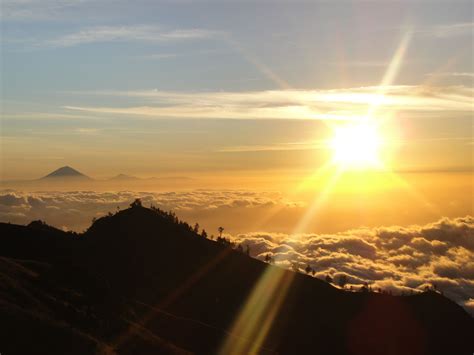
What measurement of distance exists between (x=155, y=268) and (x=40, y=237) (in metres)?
41.2

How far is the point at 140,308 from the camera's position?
12562 centimetres

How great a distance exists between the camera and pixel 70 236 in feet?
632

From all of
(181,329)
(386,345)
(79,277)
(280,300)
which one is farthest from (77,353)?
(386,345)

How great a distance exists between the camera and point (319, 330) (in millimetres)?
182000

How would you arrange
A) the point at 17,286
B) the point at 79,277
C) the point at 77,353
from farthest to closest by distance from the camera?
1. the point at 79,277
2. the point at 17,286
3. the point at 77,353

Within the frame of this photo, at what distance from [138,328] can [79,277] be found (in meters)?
19.9

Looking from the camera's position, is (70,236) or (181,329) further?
(70,236)

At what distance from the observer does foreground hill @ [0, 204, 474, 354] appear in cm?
8256

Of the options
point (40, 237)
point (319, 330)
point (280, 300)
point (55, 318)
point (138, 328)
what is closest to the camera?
point (55, 318)

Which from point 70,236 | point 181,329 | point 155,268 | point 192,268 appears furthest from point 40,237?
point 181,329

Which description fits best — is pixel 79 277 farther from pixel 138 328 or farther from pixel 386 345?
pixel 386 345

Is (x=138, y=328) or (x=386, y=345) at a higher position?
(x=386, y=345)

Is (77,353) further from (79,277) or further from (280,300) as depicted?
(280,300)

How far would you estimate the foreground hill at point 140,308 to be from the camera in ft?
271
